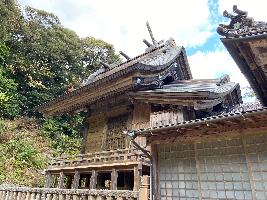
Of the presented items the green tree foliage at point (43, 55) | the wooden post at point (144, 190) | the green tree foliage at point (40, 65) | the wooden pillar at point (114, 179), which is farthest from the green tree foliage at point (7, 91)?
the wooden post at point (144, 190)

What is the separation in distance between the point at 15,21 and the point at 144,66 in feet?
78.1

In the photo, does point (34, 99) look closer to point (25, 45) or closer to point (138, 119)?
point (25, 45)

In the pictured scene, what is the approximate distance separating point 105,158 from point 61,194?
494 centimetres

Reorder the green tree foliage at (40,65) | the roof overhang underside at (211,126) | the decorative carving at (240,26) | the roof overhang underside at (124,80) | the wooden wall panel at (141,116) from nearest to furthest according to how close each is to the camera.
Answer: the decorative carving at (240,26), the roof overhang underside at (211,126), the roof overhang underside at (124,80), the wooden wall panel at (141,116), the green tree foliage at (40,65)

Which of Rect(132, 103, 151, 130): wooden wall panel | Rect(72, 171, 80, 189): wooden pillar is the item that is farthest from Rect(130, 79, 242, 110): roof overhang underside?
Rect(72, 171, 80, 189): wooden pillar

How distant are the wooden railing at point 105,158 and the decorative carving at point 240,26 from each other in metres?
7.20

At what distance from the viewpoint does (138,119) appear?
45.2ft

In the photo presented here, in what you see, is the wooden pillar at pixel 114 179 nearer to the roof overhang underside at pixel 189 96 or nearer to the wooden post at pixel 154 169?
the roof overhang underside at pixel 189 96

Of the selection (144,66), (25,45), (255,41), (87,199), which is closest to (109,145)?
(144,66)

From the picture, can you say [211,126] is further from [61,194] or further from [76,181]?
[76,181]

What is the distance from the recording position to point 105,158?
43.7ft

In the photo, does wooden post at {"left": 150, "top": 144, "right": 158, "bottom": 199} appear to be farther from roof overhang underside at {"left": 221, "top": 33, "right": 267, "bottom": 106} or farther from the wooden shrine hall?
roof overhang underside at {"left": 221, "top": 33, "right": 267, "bottom": 106}

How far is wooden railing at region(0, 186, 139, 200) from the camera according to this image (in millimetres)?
7099

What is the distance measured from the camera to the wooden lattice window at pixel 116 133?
14.6 m
